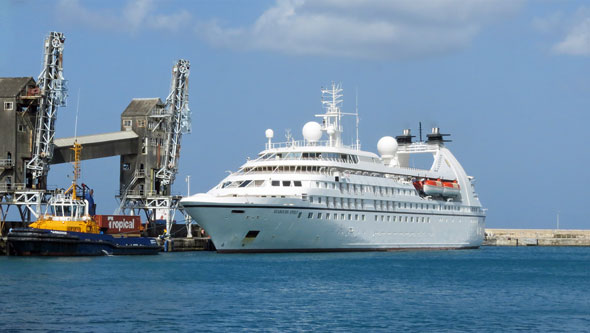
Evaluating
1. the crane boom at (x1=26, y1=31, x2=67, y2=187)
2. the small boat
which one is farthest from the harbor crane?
the small boat

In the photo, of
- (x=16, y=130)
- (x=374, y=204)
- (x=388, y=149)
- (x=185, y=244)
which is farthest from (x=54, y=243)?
(x=388, y=149)

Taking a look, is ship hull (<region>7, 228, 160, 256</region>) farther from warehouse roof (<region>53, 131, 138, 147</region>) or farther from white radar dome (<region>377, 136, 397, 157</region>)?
white radar dome (<region>377, 136, 397, 157</region>)

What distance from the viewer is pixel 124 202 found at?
8388 centimetres

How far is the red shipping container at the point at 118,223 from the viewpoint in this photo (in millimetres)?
71375

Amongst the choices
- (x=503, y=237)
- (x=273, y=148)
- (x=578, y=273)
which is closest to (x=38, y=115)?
(x=273, y=148)

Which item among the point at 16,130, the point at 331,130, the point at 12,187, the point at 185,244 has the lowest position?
the point at 185,244

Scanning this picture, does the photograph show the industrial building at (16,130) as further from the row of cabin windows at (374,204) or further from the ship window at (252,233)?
the row of cabin windows at (374,204)

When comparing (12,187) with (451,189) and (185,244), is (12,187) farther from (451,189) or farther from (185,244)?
(451,189)

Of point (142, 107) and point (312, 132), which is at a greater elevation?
point (142, 107)

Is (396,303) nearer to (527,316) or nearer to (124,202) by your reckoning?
(527,316)

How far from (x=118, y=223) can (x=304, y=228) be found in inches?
659

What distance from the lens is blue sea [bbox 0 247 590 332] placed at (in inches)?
1294

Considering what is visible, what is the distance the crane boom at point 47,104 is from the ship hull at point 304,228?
13692 mm

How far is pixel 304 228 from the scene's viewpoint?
223ft
